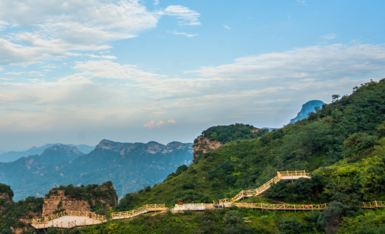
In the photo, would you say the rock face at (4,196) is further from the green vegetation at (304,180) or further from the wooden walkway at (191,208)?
→ the wooden walkway at (191,208)

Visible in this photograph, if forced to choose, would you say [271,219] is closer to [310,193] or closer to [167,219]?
[310,193]

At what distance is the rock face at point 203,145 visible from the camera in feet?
284

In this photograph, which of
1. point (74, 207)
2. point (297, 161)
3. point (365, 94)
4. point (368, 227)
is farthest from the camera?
point (74, 207)

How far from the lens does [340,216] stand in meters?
21.0

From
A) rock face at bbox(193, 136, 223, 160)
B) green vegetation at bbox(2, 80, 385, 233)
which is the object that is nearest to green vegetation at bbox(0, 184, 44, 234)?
green vegetation at bbox(2, 80, 385, 233)

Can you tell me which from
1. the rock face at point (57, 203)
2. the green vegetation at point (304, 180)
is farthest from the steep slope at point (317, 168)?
the rock face at point (57, 203)

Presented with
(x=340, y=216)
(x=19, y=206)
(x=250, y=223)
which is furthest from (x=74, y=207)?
(x=340, y=216)

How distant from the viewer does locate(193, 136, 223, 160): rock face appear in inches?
3406

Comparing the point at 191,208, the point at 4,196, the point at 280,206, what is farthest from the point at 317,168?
the point at 4,196

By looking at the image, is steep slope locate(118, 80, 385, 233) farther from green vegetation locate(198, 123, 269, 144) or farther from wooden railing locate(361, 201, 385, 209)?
green vegetation locate(198, 123, 269, 144)

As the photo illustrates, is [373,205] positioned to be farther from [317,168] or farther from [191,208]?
[317,168]

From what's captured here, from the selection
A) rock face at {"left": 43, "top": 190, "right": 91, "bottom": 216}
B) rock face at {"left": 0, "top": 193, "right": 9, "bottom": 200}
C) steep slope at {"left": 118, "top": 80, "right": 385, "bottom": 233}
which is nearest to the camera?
steep slope at {"left": 118, "top": 80, "right": 385, "bottom": 233}

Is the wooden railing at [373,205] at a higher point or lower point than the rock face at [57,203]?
higher

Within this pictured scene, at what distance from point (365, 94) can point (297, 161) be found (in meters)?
19.6
